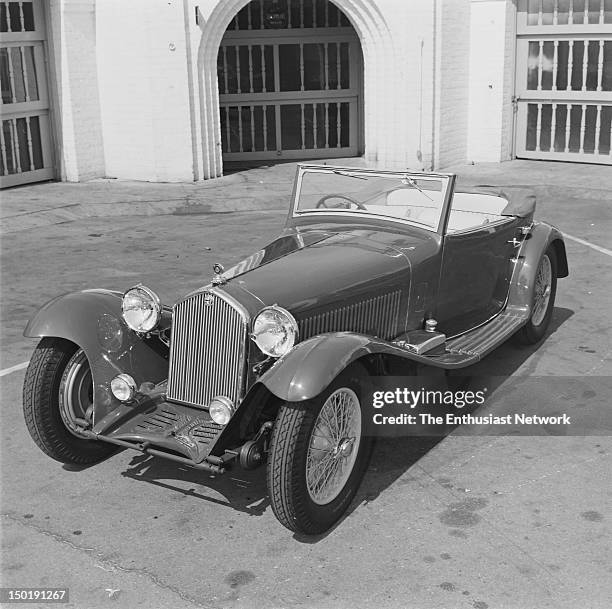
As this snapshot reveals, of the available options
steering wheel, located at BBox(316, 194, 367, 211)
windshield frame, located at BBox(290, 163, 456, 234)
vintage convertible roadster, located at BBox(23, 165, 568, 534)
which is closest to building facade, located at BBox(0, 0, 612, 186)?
windshield frame, located at BBox(290, 163, 456, 234)

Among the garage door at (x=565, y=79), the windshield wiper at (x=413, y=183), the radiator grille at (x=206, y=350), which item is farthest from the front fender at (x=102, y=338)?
the garage door at (x=565, y=79)

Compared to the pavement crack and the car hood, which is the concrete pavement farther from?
the car hood

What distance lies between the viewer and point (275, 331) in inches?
179

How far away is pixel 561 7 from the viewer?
15070mm

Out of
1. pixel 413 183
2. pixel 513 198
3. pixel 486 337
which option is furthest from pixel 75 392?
pixel 513 198

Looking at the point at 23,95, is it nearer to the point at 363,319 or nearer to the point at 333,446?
the point at 363,319

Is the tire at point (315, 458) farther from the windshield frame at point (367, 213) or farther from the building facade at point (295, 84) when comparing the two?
the building facade at point (295, 84)

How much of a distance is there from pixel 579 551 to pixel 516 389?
2102mm

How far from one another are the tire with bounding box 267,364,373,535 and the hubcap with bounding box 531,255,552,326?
286 cm

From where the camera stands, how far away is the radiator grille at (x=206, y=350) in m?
4.67

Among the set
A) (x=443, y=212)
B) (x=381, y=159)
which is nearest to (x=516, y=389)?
(x=443, y=212)

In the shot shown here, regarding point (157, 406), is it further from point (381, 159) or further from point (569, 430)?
point (381, 159)

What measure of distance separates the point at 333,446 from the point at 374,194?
2267 mm

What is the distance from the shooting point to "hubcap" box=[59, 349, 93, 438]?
5.04 meters
